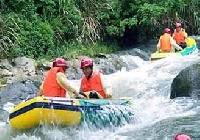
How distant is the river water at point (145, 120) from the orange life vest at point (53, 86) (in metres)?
0.58

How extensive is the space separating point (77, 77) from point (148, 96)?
10.4 feet

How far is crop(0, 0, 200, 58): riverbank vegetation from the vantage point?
47.7 feet

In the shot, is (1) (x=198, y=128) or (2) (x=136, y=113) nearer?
(1) (x=198, y=128)

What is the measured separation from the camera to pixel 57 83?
792cm

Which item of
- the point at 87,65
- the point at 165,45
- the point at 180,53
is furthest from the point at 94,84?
the point at 180,53

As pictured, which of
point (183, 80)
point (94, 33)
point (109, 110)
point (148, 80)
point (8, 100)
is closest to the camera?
point (109, 110)

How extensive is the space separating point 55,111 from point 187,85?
333 cm

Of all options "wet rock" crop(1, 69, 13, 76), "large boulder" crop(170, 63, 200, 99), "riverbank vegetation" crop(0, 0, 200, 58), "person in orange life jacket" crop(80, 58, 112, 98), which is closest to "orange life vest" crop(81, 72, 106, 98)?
"person in orange life jacket" crop(80, 58, 112, 98)

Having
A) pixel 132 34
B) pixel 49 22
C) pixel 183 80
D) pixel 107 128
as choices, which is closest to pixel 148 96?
pixel 183 80

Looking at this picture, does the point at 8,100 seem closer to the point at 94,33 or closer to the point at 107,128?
the point at 107,128

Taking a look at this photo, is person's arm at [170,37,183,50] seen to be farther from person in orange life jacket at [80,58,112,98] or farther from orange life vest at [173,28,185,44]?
person in orange life jacket at [80,58,112,98]

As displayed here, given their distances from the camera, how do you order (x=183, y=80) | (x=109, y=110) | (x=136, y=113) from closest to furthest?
1. (x=109, y=110)
2. (x=136, y=113)
3. (x=183, y=80)

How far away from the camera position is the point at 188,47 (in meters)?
15.5

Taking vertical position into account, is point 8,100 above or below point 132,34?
below
